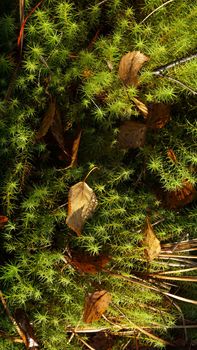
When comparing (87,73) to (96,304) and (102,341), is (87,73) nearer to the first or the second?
(96,304)

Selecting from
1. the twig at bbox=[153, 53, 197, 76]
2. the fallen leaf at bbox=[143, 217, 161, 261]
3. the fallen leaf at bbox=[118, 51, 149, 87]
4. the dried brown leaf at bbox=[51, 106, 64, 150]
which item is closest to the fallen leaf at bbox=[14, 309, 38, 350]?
the fallen leaf at bbox=[143, 217, 161, 261]

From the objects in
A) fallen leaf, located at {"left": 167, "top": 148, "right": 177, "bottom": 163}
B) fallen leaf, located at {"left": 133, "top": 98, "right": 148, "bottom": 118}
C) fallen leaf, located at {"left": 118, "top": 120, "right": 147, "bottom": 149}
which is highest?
fallen leaf, located at {"left": 133, "top": 98, "right": 148, "bottom": 118}

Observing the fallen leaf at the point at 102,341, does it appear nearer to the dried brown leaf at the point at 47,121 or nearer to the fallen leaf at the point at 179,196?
the fallen leaf at the point at 179,196

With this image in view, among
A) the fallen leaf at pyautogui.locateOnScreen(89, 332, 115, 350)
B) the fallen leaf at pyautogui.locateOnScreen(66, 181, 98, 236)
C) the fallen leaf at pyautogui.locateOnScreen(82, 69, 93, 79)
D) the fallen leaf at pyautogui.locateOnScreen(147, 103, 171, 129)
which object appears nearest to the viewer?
the fallen leaf at pyautogui.locateOnScreen(66, 181, 98, 236)

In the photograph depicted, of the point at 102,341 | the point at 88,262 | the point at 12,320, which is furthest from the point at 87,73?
the point at 102,341

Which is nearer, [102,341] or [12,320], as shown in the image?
[12,320]

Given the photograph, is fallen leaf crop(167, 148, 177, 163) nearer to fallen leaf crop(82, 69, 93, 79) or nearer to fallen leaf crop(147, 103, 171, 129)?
fallen leaf crop(147, 103, 171, 129)
